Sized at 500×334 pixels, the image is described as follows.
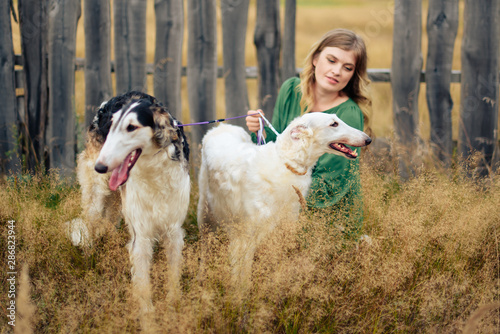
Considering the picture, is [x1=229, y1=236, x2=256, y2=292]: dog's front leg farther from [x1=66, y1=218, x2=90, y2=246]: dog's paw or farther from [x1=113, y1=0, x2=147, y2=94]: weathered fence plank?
[x1=113, y1=0, x2=147, y2=94]: weathered fence plank

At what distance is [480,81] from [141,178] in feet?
13.3

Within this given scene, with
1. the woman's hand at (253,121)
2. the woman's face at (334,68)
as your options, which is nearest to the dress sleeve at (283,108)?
the woman's hand at (253,121)

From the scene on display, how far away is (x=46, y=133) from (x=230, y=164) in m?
2.76

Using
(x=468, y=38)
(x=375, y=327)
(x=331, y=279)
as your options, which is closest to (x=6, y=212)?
(x=331, y=279)

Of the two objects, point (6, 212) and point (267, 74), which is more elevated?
point (267, 74)

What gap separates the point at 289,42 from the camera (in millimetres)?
4855

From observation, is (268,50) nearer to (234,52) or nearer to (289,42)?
(289,42)

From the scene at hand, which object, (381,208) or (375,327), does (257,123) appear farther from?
(375,327)

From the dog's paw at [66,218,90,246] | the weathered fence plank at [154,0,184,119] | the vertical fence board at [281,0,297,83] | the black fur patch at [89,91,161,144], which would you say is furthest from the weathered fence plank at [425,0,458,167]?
the dog's paw at [66,218,90,246]

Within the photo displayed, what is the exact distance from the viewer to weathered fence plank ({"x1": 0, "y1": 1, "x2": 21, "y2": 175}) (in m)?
4.57

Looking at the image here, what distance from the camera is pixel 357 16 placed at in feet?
65.9

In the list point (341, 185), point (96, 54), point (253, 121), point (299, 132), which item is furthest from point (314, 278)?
point (96, 54)

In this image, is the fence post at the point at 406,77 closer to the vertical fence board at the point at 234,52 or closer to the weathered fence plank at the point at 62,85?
the vertical fence board at the point at 234,52

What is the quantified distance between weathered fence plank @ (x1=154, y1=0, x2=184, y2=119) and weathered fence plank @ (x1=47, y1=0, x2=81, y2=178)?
930mm
